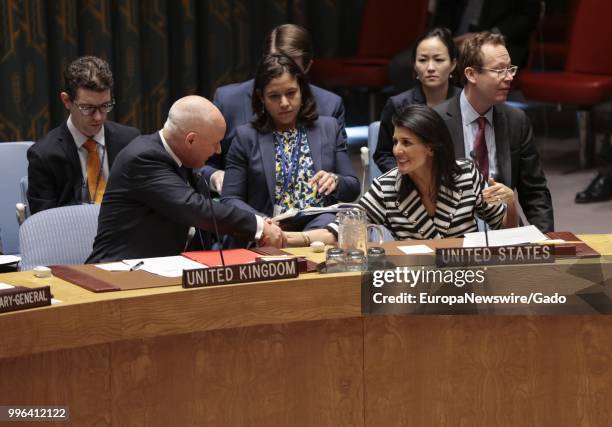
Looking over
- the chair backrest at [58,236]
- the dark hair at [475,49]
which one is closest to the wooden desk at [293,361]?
the chair backrest at [58,236]

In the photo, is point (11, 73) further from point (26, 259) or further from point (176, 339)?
point (176, 339)

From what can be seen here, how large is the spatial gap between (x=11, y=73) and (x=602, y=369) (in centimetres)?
478

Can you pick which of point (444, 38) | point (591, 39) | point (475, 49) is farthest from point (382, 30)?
point (475, 49)

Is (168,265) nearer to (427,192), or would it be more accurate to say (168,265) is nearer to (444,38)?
(427,192)

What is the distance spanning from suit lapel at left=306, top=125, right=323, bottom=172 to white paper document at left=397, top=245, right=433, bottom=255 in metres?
1.09

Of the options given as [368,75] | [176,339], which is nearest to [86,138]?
[176,339]

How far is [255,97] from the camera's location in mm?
4684

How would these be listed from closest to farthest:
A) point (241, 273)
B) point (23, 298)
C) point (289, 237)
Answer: point (23, 298) < point (241, 273) < point (289, 237)

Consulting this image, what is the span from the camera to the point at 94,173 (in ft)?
15.8

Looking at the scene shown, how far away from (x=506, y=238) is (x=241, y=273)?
883 mm

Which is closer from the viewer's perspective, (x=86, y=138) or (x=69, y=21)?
(x=86, y=138)

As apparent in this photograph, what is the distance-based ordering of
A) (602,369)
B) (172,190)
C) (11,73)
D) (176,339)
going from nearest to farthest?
(176,339) < (602,369) < (172,190) < (11,73)

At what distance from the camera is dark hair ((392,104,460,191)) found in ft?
12.9

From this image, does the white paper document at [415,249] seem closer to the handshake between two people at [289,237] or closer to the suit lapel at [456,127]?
the handshake between two people at [289,237]
